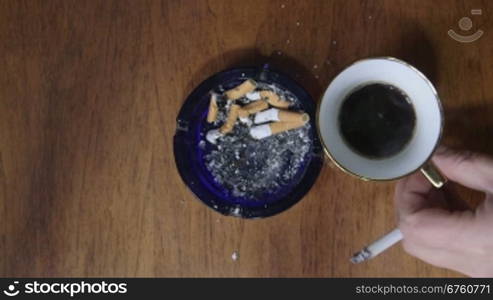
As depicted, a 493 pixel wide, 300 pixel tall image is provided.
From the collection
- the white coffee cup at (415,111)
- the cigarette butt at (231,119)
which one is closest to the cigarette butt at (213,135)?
the cigarette butt at (231,119)

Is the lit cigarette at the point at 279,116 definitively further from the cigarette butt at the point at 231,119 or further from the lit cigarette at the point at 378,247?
the lit cigarette at the point at 378,247

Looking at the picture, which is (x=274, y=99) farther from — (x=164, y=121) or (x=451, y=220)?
(x=451, y=220)

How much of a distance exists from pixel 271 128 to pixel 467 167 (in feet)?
0.76

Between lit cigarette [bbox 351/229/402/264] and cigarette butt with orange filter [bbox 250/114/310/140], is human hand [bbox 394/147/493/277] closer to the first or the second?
lit cigarette [bbox 351/229/402/264]

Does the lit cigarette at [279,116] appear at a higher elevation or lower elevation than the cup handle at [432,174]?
higher

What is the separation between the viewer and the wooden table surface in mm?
665

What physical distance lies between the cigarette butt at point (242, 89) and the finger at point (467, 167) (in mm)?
231

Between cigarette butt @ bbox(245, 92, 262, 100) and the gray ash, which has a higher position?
cigarette butt @ bbox(245, 92, 262, 100)

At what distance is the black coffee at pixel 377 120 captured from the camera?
0.63 metres

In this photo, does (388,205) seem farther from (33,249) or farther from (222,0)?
(33,249)

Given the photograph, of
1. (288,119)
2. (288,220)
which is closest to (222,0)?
(288,119)

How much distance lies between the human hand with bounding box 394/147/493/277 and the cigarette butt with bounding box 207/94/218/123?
244 mm

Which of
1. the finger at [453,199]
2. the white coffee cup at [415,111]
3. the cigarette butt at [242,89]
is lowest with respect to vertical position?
the finger at [453,199]

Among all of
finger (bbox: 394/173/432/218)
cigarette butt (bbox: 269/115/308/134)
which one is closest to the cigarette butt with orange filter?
cigarette butt (bbox: 269/115/308/134)
